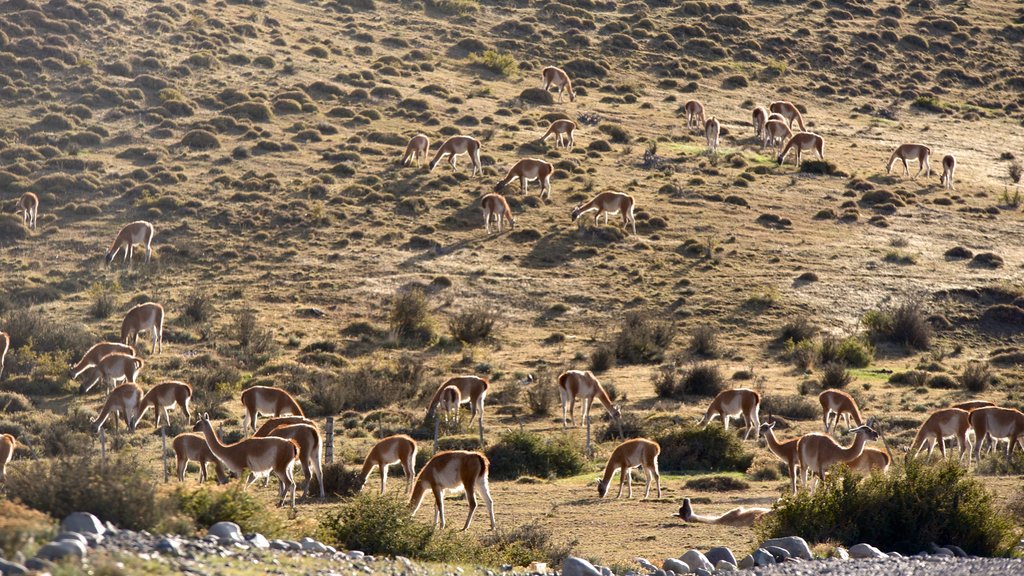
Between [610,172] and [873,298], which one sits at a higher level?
[610,172]

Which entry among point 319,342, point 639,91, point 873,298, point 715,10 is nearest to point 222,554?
point 319,342

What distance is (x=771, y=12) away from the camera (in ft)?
235

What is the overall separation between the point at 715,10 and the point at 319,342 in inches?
1888

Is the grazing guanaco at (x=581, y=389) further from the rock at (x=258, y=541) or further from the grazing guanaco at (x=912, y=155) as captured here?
the grazing guanaco at (x=912, y=155)

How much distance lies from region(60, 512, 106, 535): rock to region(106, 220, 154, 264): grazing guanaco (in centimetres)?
2552

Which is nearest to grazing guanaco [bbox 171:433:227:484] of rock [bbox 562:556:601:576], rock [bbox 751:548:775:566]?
rock [bbox 562:556:601:576]

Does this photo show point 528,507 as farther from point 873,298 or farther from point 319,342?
point 873,298

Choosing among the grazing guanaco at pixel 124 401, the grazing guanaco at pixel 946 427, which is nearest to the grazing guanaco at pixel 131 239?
the grazing guanaco at pixel 124 401

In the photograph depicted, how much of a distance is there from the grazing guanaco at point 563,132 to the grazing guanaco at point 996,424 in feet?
88.3

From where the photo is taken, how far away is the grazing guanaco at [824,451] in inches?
619

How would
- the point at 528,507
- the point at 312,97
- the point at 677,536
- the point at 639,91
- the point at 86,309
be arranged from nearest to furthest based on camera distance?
1. the point at 677,536
2. the point at 528,507
3. the point at 86,309
4. the point at 312,97
5. the point at 639,91

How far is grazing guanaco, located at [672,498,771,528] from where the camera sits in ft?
48.1

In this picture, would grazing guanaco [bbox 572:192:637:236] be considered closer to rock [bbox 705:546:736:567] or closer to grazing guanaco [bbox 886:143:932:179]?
grazing guanaco [bbox 886:143:932:179]

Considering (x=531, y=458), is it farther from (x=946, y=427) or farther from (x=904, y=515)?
(x=904, y=515)
